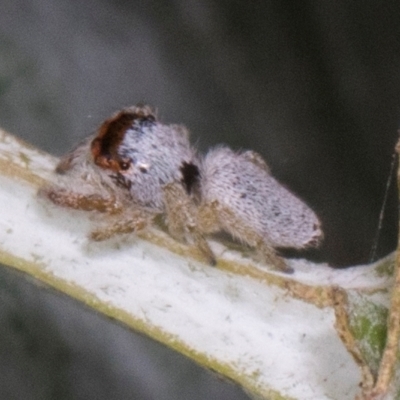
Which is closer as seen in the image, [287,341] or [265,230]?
[287,341]

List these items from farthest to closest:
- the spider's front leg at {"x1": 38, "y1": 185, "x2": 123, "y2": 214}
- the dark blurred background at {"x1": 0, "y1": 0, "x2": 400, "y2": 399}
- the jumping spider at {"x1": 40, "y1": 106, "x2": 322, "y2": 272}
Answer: the dark blurred background at {"x1": 0, "y1": 0, "x2": 400, "y2": 399} < the jumping spider at {"x1": 40, "y1": 106, "x2": 322, "y2": 272} < the spider's front leg at {"x1": 38, "y1": 185, "x2": 123, "y2": 214}

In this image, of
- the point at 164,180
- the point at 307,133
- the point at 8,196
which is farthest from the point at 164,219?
the point at 307,133

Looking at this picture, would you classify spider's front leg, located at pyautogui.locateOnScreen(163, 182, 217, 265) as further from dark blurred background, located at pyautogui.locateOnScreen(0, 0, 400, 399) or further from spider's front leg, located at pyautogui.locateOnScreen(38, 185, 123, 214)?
dark blurred background, located at pyautogui.locateOnScreen(0, 0, 400, 399)

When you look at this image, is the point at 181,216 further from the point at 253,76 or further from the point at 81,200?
A: the point at 253,76

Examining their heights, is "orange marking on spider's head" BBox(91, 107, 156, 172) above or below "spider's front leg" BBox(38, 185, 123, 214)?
above

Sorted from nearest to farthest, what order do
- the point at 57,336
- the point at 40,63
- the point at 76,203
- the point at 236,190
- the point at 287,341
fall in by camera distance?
the point at 287,341 → the point at 76,203 → the point at 236,190 → the point at 57,336 → the point at 40,63

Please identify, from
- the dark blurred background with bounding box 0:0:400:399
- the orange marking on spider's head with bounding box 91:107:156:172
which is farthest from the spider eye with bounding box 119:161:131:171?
the dark blurred background with bounding box 0:0:400:399

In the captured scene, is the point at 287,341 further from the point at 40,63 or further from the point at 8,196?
the point at 40,63

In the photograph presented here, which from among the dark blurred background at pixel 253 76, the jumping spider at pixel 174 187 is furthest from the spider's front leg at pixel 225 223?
the dark blurred background at pixel 253 76
